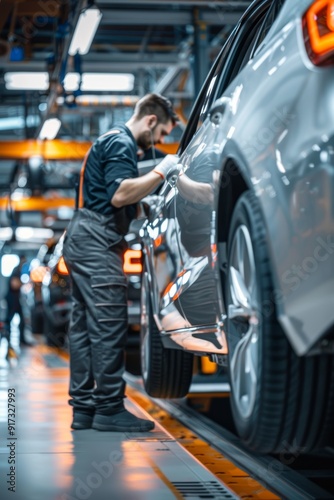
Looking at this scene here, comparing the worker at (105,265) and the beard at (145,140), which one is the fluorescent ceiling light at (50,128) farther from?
the worker at (105,265)

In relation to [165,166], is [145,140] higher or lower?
higher

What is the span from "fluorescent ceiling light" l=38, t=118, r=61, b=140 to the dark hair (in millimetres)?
8589

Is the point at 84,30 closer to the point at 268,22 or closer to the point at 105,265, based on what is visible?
the point at 105,265

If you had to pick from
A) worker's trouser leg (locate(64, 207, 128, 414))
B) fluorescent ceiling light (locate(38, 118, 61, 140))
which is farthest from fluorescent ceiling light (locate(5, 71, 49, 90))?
worker's trouser leg (locate(64, 207, 128, 414))

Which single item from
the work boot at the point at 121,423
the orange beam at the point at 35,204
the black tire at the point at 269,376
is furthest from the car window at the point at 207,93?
the orange beam at the point at 35,204

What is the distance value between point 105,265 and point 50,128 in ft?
31.0

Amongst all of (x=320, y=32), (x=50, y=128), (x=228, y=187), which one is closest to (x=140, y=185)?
(x=228, y=187)

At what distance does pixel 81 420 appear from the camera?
5242 millimetres

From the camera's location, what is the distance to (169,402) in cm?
698

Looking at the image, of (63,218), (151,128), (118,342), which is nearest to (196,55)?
(151,128)

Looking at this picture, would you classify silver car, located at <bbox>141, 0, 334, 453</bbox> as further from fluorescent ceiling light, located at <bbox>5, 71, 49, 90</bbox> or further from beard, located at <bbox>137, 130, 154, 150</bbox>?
fluorescent ceiling light, located at <bbox>5, 71, 49, 90</bbox>

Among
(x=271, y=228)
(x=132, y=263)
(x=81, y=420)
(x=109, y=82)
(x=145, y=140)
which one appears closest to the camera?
(x=271, y=228)

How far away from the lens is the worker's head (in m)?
5.28

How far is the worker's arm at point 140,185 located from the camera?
4730 millimetres
